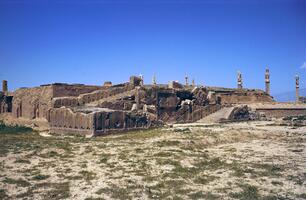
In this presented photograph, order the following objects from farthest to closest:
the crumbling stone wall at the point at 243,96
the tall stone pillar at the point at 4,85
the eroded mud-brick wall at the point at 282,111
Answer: the crumbling stone wall at the point at 243,96, the eroded mud-brick wall at the point at 282,111, the tall stone pillar at the point at 4,85

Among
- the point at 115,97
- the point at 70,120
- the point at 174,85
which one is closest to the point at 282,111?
the point at 174,85

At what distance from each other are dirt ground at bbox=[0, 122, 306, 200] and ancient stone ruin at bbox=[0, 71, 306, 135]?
253 centimetres

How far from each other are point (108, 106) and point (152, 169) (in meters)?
12.9

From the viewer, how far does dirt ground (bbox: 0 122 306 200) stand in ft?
30.1

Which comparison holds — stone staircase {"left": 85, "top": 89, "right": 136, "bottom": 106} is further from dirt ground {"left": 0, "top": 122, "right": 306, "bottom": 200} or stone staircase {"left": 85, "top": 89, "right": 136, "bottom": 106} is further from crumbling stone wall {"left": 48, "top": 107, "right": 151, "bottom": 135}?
dirt ground {"left": 0, "top": 122, "right": 306, "bottom": 200}

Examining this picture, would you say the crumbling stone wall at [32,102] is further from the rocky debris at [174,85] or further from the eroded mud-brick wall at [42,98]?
the rocky debris at [174,85]

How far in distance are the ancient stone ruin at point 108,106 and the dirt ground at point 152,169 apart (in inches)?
99.5

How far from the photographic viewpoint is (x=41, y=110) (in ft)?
87.1

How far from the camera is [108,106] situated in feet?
78.9

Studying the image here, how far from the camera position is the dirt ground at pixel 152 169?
361 inches

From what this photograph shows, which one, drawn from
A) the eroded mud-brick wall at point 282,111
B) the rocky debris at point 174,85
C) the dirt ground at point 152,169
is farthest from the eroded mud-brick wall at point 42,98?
the eroded mud-brick wall at point 282,111

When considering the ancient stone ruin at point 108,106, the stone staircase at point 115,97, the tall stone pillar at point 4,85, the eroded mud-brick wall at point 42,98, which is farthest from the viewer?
the tall stone pillar at point 4,85

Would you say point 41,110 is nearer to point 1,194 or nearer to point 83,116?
point 83,116

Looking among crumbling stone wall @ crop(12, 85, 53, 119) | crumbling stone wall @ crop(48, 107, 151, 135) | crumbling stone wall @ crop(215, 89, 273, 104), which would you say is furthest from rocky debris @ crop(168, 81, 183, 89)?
crumbling stone wall @ crop(215, 89, 273, 104)
